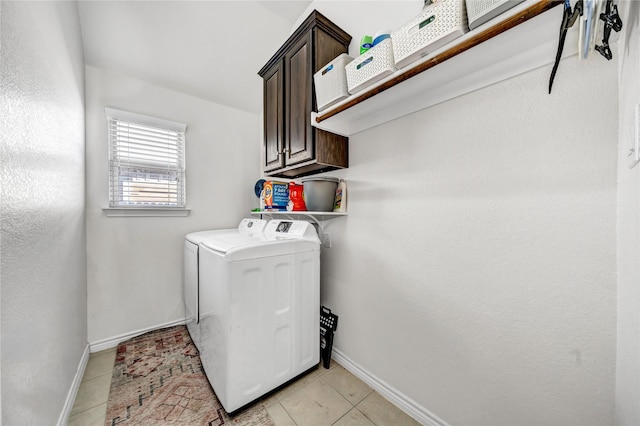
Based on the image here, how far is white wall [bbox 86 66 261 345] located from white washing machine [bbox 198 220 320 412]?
98 cm

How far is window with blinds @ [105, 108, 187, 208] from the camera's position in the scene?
2178 mm

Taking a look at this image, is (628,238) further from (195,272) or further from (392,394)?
(195,272)

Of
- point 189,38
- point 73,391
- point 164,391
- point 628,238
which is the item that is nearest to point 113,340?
point 73,391

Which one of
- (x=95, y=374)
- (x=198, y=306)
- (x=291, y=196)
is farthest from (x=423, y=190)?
(x=95, y=374)

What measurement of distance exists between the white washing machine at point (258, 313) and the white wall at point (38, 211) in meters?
0.71

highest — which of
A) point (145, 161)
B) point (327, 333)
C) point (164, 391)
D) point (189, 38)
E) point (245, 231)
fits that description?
point (189, 38)

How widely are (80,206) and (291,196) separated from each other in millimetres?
1632

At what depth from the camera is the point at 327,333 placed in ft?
6.01

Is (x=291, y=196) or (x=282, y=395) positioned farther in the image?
(x=291, y=196)

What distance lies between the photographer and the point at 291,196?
2.00 meters

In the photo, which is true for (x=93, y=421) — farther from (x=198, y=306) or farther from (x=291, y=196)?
(x=291, y=196)

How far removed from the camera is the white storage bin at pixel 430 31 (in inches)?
32.6

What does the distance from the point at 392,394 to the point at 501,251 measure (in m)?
1.11

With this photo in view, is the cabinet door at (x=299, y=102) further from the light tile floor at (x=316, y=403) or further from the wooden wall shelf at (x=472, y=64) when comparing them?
the light tile floor at (x=316, y=403)
